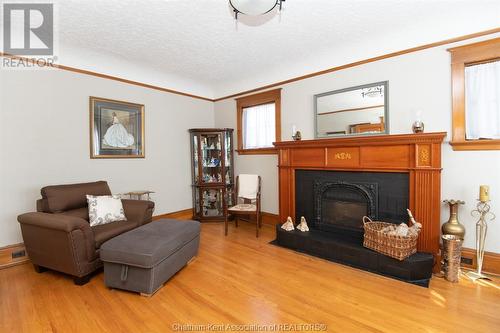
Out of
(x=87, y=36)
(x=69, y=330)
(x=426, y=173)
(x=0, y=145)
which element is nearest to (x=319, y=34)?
(x=426, y=173)

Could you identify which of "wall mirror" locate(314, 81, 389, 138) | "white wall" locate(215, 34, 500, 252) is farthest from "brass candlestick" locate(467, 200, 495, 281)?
"wall mirror" locate(314, 81, 389, 138)

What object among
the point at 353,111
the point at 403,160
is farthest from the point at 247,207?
the point at 403,160

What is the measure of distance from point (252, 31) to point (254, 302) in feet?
9.43

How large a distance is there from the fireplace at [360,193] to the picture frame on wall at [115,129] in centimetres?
233

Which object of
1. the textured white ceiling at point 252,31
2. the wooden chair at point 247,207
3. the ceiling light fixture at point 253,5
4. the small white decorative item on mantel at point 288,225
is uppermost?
the textured white ceiling at point 252,31

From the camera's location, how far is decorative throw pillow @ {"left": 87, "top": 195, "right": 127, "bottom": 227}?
2828 millimetres

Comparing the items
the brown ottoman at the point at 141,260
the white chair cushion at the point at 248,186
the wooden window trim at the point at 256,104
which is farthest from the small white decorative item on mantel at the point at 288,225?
the brown ottoman at the point at 141,260

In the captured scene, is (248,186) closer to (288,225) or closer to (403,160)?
(288,225)

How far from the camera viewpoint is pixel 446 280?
238cm

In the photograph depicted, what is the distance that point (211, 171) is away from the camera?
185 inches

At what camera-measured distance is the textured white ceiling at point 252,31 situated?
241cm

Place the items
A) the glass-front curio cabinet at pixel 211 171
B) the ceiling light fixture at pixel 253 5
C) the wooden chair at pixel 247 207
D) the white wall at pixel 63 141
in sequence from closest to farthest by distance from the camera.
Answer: the ceiling light fixture at pixel 253 5 < the white wall at pixel 63 141 < the wooden chair at pixel 247 207 < the glass-front curio cabinet at pixel 211 171

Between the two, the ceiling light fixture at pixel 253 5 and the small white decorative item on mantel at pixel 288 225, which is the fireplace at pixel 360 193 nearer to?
the small white decorative item on mantel at pixel 288 225

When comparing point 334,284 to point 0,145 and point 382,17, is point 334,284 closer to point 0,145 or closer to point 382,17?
point 382,17
